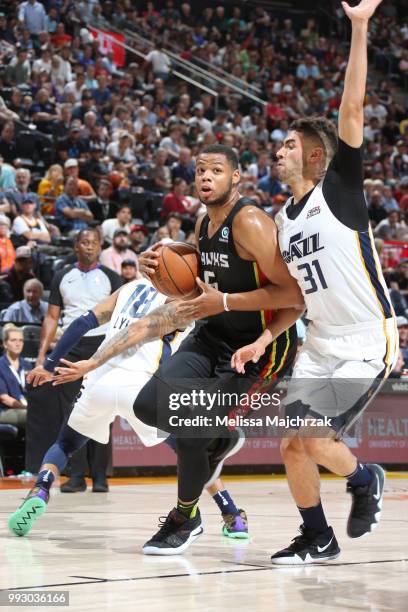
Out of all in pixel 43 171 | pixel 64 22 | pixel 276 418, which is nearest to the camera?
pixel 276 418

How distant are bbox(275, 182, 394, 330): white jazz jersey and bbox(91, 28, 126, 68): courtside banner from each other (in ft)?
55.2

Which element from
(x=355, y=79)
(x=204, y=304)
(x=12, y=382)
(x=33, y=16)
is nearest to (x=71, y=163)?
(x=12, y=382)

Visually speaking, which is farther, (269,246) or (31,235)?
(31,235)

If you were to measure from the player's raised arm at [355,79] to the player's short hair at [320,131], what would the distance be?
1.63 feet

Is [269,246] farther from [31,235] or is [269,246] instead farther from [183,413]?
[31,235]

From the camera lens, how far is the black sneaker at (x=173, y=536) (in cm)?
516

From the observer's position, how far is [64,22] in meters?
20.0

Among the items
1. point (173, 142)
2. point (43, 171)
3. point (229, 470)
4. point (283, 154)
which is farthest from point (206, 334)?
point (173, 142)

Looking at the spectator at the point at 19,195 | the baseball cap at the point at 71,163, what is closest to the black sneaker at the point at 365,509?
the spectator at the point at 19,195

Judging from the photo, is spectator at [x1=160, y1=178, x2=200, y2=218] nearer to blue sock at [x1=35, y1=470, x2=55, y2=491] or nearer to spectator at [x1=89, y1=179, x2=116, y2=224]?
spectator at [x1=89, y1=179, x2=116, y2=224]

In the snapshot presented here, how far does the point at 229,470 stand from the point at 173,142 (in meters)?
8.52

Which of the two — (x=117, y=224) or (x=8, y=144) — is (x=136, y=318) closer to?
(x=117, y=224)

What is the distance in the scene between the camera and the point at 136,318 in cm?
645

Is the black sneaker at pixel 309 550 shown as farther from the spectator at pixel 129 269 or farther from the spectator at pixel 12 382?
the spectator at pixel 129 269
